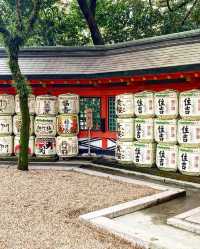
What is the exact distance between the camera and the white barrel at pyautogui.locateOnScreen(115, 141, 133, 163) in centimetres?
1391

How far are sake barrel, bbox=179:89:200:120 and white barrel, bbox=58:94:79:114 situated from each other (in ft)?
16.9

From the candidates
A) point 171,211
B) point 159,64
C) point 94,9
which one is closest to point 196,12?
point 94,9

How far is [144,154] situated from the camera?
1338 cm

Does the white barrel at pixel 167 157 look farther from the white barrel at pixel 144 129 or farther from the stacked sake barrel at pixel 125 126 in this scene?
the stacked sake barrel at pixel 125 126

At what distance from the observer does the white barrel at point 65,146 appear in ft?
50.2

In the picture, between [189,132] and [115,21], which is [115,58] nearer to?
[189,132]

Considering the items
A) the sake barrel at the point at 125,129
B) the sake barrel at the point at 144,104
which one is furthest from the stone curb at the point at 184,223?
the sake barrel at the point at 125,129

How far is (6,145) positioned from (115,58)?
6.26m

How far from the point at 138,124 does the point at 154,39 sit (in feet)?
11.5

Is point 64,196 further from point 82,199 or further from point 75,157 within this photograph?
point 75,157

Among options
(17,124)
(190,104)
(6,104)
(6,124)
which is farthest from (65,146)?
(190,104)

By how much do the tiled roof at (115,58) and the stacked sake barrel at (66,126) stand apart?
1173 millimetres

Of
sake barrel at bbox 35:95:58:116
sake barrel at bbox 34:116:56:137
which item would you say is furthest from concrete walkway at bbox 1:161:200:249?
sake barrel at bbox 35:95:58:116

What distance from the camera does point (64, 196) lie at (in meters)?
10.0
